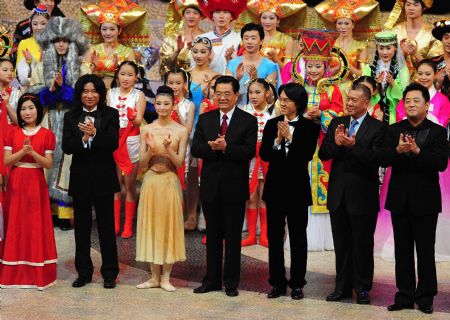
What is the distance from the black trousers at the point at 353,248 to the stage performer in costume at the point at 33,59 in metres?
3.35

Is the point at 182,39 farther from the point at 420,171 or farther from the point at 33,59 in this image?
the point at 420,171

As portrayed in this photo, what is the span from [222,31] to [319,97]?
5.36ft

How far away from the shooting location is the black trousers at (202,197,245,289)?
7418mm

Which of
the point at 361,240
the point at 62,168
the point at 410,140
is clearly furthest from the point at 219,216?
the point at 62,168

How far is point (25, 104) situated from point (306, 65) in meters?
2.14

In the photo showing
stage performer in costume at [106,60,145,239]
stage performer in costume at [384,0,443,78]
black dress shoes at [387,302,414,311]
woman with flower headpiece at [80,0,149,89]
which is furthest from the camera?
woman with flower headpiece at [80,0,149,89]

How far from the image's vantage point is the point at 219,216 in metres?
7.49

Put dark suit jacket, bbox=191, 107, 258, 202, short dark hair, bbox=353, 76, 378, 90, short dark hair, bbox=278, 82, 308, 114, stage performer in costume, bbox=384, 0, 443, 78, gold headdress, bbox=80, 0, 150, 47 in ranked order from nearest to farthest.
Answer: short dark hair, bbox=278, 82, 308, 114 < dark suit jacket, bbox=191, 107, 258, 202 < short dark hair, bbox=353, 76, 378, 90 < stage performer in costume, bbox=384, 0, 443, 78 < gold headdress, bbox=80, 0, 150, 47

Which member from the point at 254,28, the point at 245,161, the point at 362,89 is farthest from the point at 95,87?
the point at 254,28

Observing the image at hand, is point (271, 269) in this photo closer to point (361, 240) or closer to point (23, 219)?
point (361, 240)

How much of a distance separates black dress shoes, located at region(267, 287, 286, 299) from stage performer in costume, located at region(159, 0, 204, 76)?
2.94m

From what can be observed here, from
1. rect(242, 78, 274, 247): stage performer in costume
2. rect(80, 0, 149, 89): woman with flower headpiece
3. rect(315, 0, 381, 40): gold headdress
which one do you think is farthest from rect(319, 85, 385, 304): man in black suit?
rect(80, 0, 149, 89): woman with flower headpiece

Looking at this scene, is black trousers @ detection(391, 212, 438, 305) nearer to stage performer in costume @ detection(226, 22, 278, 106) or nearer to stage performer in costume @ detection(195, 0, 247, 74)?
stage performer in costume @ detection(226, 22, 278, 106)

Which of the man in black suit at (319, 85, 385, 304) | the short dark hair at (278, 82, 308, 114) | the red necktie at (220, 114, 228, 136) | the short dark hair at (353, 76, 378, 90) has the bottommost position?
the man in black suit at (319, 85, 385, 304)
